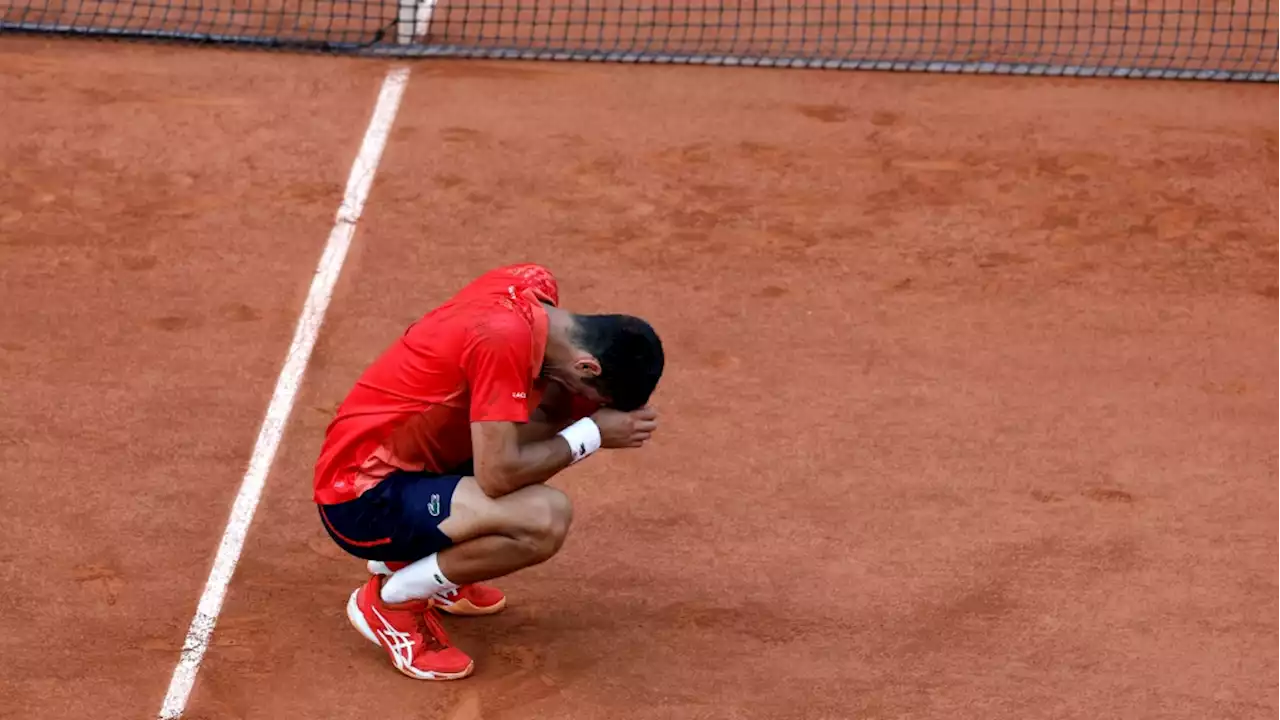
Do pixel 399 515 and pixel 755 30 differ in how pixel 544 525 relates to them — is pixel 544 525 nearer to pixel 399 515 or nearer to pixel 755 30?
pixel 399 515

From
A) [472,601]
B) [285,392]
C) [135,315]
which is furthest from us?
[135,315]

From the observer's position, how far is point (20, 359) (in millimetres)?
8266

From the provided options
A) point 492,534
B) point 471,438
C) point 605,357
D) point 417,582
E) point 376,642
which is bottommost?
point 376,642

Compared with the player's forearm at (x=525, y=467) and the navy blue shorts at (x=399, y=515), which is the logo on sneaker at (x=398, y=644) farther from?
the player's forearm at (x=525, y=467)

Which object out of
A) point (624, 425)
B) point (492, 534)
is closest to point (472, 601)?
point (492, 534)

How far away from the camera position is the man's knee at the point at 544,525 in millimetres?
6020

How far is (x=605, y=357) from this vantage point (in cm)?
582

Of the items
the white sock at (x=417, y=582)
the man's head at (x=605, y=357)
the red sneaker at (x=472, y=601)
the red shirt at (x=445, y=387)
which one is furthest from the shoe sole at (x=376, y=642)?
the man's head at (x=605, y=357)

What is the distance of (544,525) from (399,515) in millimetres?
521

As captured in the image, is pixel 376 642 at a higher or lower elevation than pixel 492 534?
lower

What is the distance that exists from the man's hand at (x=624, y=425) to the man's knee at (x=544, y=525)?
0.29m

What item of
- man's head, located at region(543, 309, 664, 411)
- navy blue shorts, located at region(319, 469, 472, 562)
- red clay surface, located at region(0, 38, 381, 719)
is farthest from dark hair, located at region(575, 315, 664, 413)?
red clay surface, located at region(0, 38, 381, 719)

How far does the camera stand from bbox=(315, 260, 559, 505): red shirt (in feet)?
18.9

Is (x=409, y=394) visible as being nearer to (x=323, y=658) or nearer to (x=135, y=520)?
(x=323, y=658)
